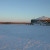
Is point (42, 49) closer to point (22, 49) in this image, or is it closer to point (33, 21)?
point (22, 49)

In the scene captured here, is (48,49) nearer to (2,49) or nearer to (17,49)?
(17,49)

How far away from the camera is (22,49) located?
122 inches

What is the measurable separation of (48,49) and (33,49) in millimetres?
477

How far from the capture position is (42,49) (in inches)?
123

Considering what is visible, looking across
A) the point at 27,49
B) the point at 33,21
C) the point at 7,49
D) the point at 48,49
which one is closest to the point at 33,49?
the point at 27,49

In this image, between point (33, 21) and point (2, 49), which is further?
point (33, 21)

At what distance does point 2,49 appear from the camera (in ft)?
10.1

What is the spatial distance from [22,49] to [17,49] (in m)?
0.16

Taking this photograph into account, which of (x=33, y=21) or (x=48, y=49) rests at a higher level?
(x=48, y=49)

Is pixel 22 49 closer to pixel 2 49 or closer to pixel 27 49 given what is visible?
pixel 27 49

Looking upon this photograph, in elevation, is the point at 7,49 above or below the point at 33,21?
above

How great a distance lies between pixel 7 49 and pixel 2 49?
0.15 m

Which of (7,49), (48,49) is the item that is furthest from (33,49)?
(7,49)

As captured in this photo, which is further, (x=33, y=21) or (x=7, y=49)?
(x=33, y=21)
